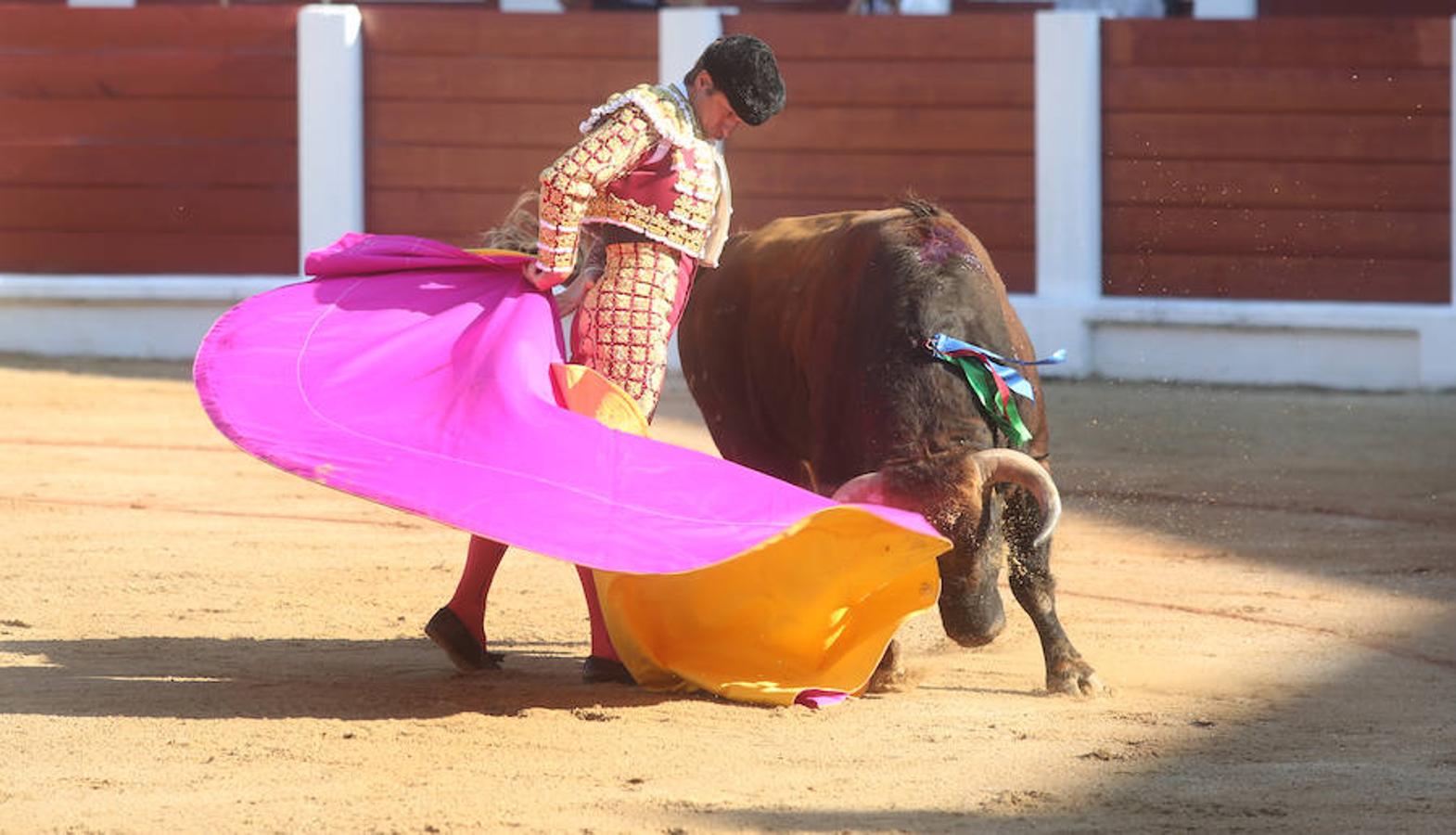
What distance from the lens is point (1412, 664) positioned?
3.93 meters

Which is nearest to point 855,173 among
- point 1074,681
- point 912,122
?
point 912,122

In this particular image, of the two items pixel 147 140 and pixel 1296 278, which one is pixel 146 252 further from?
pixel 1296 278

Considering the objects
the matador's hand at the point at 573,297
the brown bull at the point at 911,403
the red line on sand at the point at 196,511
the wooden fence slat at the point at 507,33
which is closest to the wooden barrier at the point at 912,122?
the wooden fence slat at the point at 507,33

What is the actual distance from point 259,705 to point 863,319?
42.6 inches

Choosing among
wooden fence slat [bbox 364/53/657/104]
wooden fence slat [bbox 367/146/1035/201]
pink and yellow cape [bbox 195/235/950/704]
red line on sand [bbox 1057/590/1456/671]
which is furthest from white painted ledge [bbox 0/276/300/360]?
pink and yellow cape [bbox 195/235/950/704]

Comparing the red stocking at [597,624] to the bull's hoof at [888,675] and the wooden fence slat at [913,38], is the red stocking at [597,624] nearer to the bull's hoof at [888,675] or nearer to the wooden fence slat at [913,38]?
the bull's hoof at [888,675]

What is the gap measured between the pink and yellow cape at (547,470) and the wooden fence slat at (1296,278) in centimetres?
476

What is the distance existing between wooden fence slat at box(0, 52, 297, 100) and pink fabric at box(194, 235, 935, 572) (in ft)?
16.9

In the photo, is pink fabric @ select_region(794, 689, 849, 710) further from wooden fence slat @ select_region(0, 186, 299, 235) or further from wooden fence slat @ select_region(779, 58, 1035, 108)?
wooden fence slat @ select_region(0, 186, 299, 235)

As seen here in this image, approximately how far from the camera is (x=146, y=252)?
8766 mm

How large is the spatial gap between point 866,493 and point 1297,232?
192 inches

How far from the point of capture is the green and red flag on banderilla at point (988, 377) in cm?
351

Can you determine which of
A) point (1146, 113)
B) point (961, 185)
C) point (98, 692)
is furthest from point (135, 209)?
point (98, 692)

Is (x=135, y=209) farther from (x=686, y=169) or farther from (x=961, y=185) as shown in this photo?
(x=686, y=169)
